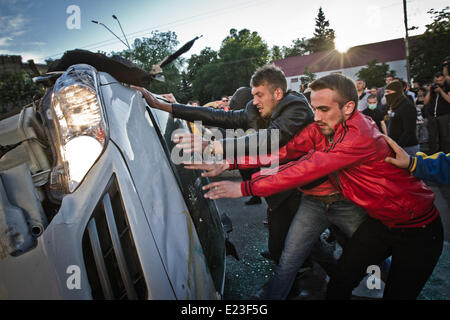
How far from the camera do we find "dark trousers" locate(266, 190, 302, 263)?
2469 millimetres

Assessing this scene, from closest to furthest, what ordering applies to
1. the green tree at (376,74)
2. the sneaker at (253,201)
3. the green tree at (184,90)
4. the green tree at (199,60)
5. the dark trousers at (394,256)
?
the dark trousers at (394,256) < the sneaker at (253,201) < the green tree at (376,74) < the green tree at (184,90) < the green tree at (199,60)

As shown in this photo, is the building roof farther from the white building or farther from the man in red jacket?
the man in red jacket

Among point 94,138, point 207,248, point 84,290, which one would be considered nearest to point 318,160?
point 207,248

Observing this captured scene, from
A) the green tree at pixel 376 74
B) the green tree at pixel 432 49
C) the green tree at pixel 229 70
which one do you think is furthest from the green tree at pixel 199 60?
the green tree at pixel 432 49

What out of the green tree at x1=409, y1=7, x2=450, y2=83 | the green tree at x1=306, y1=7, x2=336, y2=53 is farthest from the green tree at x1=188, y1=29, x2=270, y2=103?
the green tree at x1=306, y1=7, x2=336, y2=53

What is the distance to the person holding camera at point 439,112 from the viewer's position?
6.06 m

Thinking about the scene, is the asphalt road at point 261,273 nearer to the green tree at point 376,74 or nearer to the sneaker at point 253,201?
the sneaker at point 253,201

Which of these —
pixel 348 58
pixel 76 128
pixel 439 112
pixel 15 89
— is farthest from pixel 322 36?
pixel 76 128

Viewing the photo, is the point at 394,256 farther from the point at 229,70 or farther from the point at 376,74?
the point at 229,70

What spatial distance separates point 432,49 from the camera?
21.7m

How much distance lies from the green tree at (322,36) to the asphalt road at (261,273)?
8011 cm

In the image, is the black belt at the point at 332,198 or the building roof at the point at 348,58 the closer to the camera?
the black belt at the point at 332,198

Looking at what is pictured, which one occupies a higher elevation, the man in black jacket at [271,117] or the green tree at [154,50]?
the green tree at [154,50]

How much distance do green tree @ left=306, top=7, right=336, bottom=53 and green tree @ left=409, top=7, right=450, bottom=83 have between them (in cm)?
5422
